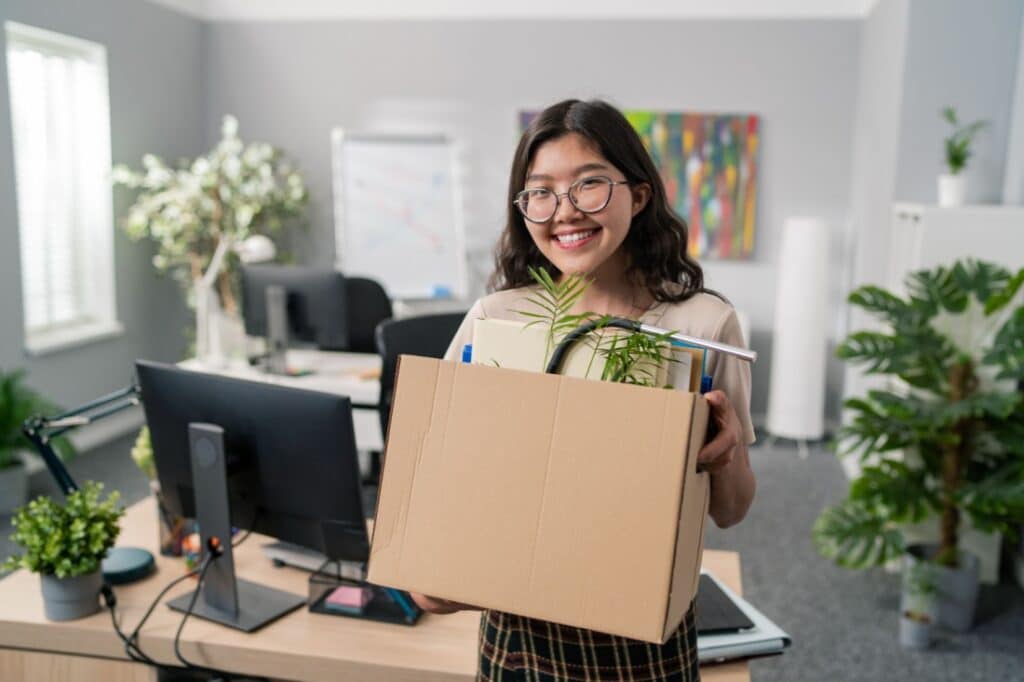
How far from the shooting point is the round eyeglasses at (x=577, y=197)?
3.59ft

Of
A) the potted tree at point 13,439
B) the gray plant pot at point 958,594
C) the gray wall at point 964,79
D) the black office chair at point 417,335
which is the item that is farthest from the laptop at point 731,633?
the potted tree at point 13,439

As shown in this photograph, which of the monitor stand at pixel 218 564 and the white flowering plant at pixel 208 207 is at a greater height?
the white flowering plant at pixel 208 207

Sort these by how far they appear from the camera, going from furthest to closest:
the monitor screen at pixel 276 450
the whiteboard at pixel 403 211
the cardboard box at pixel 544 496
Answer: the whiteboard at pixel 403 211, the monitor screen at pixel 276 450, the cardboard box at pixel 544 496

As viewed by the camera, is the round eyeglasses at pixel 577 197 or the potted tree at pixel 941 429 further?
the potted tree at pixel 941 429

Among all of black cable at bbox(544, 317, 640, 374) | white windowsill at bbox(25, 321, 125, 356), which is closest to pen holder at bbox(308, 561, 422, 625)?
black cable at bbox(544, 317, 640, 374)

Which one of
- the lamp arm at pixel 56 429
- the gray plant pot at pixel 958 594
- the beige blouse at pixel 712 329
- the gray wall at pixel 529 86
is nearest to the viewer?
the beige blouse at pixel 712 329

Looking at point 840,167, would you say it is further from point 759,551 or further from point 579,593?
point 579,593

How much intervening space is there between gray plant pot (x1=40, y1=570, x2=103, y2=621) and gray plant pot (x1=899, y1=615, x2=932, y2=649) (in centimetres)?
244

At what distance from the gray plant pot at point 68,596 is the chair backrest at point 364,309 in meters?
2.49

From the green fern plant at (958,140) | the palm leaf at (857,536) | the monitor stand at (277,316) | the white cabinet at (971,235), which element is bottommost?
the palm leaf at (857,536)

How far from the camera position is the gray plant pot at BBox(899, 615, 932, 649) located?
9.34ft

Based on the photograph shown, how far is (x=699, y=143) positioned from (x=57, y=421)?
4.36 m

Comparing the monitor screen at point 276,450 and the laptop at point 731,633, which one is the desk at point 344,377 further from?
the laptop at point 731,633

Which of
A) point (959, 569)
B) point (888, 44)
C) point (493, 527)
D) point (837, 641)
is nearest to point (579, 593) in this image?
point (493, 527)
